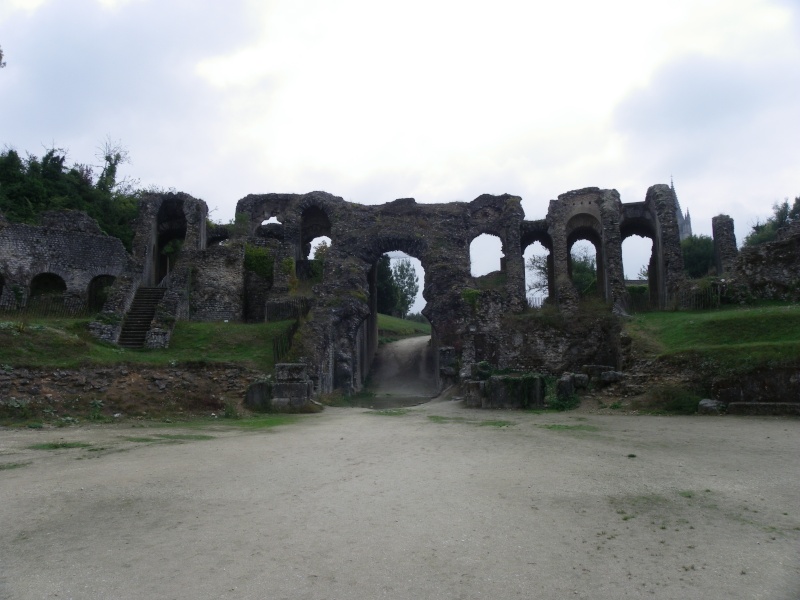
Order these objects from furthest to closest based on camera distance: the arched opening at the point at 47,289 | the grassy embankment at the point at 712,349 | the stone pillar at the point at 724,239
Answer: the stone pillar at the point at 724,239 → the arched opening at the point at 47,289 → the grassy embankment at the point at 712,349

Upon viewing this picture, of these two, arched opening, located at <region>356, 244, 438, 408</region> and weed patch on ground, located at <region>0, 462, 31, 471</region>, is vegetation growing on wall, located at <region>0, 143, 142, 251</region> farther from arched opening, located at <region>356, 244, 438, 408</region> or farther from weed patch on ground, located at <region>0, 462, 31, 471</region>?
weed patch on ground, located at <region>0, 462, 31, 471</region>

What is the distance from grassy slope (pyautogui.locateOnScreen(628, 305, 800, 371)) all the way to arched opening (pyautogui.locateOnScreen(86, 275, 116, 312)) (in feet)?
78.7

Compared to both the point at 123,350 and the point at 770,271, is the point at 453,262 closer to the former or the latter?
the point at 770,271

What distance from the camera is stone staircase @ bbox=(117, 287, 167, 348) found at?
22.3m

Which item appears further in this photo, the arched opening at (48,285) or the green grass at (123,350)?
the arched opening at (48,285)

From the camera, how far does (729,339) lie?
666 inches

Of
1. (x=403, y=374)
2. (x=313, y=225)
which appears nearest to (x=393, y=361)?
(x=403, y=374)

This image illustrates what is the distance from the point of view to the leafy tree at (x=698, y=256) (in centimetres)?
3869

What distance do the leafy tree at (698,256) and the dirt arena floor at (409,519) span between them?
30.6m

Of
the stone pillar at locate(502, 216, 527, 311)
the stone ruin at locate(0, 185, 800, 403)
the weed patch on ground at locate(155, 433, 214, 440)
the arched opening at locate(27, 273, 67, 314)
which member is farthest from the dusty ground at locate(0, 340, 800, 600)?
the stone pillar at locate(502, 216, 527, 311)

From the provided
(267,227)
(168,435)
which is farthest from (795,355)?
(267,227)

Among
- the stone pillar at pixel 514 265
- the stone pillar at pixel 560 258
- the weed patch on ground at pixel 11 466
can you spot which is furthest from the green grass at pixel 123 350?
the stone pillar at pixel 560 258

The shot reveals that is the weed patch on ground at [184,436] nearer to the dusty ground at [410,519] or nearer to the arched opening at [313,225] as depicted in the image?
the dusty ground at [410,519]

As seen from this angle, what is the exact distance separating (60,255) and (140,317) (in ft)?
25.8
